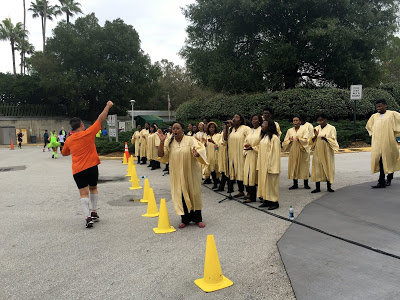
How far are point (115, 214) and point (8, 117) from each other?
38741 millimetres

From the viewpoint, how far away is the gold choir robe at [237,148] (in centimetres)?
754

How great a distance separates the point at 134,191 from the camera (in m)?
9.12

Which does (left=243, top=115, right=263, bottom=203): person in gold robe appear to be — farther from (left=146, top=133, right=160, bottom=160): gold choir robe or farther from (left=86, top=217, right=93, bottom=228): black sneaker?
(left=146, top=133, right=160, bottom=160): gold choir robe

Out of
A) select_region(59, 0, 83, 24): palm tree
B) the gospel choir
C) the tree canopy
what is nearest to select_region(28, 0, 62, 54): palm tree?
select_region(59, 0, 83, 24): palm tree

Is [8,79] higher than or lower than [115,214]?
higher

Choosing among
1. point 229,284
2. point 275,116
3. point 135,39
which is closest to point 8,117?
point 135,39

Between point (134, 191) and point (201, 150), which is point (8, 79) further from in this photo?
point (201, 150)

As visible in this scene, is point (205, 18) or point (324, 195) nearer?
point (324, 195)

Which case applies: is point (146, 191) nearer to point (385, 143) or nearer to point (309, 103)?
point (385, 143)

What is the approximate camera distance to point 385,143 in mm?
7852

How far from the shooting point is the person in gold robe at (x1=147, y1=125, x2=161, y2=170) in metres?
13.7

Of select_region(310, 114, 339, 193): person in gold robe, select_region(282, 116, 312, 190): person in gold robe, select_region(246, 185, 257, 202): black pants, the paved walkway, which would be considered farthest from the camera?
select_region(282, 116, 312, 190): person in gold robe

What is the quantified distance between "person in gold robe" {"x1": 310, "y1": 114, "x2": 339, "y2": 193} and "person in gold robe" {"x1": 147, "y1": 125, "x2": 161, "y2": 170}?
23.4 feet

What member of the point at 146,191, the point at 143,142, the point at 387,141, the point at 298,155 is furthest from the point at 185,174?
the point at 143,142
